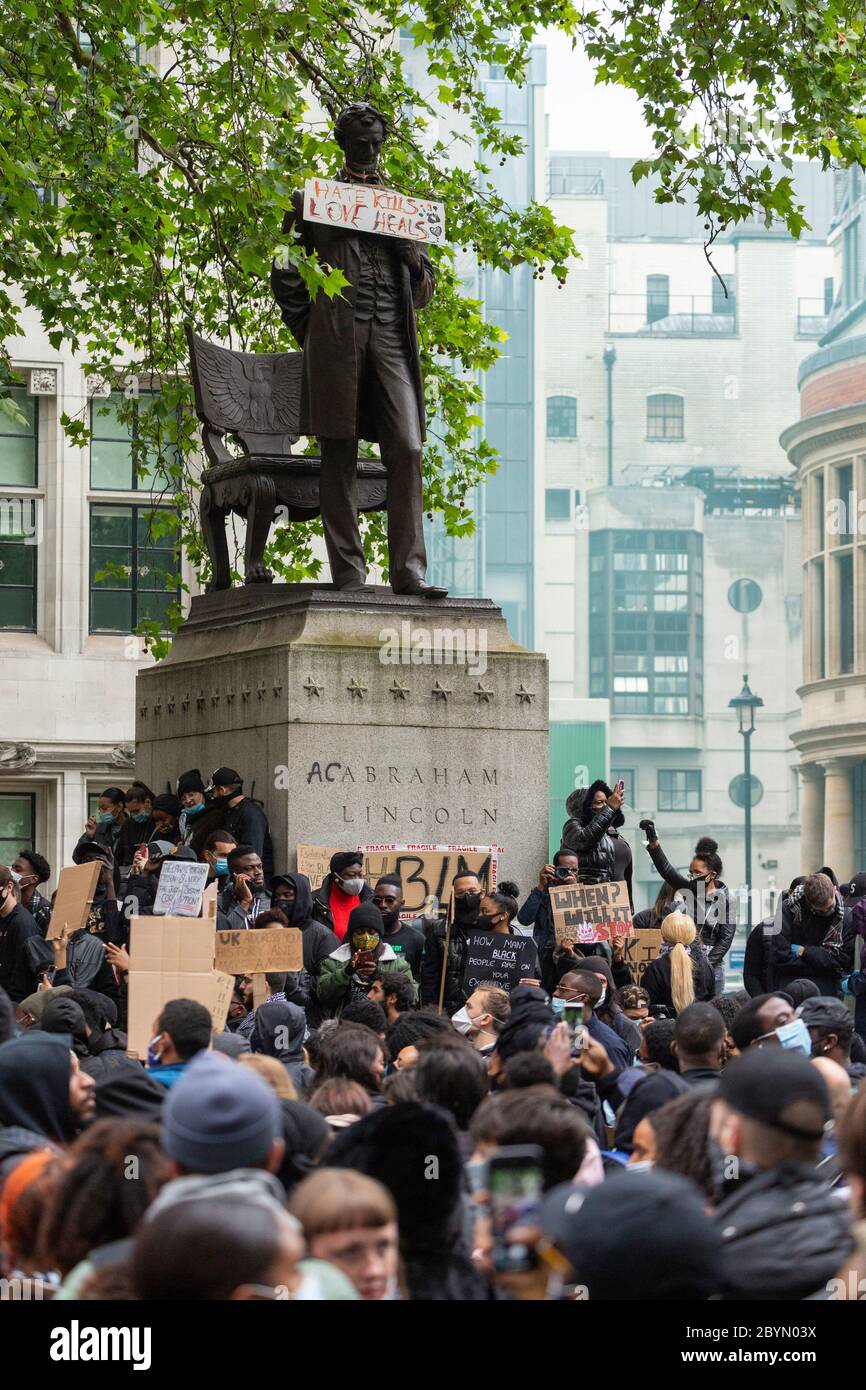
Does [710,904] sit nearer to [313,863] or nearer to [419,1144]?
[313,863]

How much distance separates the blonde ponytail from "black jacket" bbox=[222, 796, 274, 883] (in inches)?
88.2

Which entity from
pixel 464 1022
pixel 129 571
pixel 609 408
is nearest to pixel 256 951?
pixel 464 1022

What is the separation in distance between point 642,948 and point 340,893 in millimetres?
1692

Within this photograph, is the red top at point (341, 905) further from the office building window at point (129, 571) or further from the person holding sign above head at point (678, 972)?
the office building window at point (129, 571)

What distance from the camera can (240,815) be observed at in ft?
42.2

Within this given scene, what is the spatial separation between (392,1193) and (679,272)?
9824 cm

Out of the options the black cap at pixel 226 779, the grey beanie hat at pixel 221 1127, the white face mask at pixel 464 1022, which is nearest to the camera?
the grey beanie hat at pixel 221 1127

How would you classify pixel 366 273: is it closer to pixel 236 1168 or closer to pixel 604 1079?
pixel 604 1079

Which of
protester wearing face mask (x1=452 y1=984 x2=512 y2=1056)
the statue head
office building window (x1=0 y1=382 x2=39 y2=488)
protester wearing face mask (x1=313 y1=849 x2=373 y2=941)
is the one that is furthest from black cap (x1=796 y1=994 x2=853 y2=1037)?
office building window (x1=0 y1=382 x2=39 y2=488)

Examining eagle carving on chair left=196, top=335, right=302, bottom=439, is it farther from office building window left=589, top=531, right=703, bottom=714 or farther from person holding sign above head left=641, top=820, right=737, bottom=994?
office building window left=589, top=531, right=703, bottom=714

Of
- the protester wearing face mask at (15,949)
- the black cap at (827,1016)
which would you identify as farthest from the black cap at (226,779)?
the black cap at (827,1016)

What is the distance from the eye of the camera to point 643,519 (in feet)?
296

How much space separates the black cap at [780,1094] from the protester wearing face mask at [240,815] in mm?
7955

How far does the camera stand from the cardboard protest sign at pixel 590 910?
39.4 ft
